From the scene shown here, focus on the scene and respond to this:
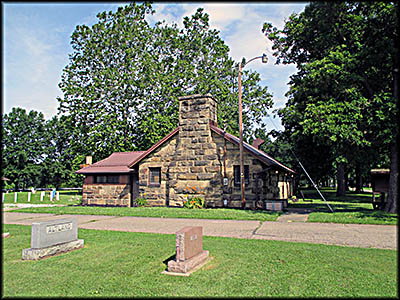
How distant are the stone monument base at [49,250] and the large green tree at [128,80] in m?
22.3

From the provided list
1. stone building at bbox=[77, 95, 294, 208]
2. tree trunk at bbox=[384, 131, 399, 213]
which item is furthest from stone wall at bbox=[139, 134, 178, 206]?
tree trunk at bbox=[384, 131, 399, 213]

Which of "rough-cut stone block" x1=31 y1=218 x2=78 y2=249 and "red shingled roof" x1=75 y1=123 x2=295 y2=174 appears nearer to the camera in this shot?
"rough-cut stone block" x1=31 y1=218 x2=78 y2=249

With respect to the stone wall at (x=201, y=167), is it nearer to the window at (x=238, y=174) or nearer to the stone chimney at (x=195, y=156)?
the stone chimney at (x=195, y=156)

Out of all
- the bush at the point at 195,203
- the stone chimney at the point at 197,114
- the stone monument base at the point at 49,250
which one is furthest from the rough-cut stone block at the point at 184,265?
the stone chimney at the point at 197,114

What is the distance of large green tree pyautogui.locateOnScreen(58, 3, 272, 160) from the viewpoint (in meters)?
31.6

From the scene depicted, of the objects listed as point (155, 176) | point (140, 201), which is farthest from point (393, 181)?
point (140, 201)

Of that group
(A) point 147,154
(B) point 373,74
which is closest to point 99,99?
(A) point 147,154

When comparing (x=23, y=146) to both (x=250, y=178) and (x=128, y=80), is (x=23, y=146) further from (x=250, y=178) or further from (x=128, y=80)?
(x=250, y=178)

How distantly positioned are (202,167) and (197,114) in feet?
11.2

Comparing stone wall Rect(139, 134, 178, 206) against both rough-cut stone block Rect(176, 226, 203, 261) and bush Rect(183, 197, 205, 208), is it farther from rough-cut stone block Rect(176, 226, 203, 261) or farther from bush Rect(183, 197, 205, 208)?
rough-cut stone block Rect(176, 226, 203, 261)

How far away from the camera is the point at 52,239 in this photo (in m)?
8.49

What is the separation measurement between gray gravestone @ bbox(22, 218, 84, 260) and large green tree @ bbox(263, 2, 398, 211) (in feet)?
36.0

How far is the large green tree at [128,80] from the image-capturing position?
104 ft

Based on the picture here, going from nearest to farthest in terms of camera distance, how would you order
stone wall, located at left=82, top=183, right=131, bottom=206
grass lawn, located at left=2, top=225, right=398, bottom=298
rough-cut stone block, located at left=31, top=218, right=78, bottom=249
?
grass lawn, located at left=2, top=225, right=398, bottom=298 < rough-cut stone block, located at left=31, top=218, right=78, bottom=249 < stone wall, located at left=82, top=183, right=131, bottom=206
